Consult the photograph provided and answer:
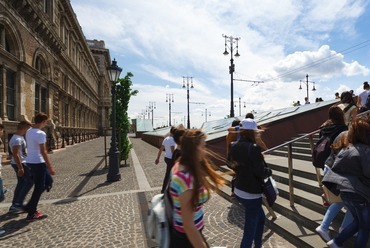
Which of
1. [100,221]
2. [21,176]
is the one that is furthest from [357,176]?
[21,176]

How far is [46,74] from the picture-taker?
22.6m

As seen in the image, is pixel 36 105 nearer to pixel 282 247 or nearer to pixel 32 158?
pixel 32 158

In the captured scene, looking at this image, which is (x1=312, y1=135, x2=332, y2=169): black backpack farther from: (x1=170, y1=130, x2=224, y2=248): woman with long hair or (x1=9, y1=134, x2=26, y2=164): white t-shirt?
(x1=9, y1=134, x2=26, y2=164): white t-shirt

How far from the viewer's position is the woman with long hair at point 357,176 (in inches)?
111

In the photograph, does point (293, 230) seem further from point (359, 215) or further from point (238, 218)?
point (359, 215)

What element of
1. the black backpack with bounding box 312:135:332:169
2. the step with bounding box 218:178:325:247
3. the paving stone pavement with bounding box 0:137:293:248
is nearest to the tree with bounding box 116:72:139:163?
the paving stone pavement with bounding box 0:137:293:248

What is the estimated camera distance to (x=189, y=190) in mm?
1896

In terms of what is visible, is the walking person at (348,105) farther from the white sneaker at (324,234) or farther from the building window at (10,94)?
the building window at (10,94)

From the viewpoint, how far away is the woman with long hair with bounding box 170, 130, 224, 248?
6.18 ft

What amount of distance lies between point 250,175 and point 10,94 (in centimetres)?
1784

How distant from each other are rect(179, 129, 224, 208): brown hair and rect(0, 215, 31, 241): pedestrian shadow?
3.97 metres

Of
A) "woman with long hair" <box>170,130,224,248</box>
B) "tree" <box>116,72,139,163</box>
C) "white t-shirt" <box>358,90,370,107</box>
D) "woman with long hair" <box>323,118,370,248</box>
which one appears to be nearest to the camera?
"woman with long hair" <box>170,130,224,248</box>

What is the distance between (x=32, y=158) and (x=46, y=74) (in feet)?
67.0

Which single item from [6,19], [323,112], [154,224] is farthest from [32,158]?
[6,19]
